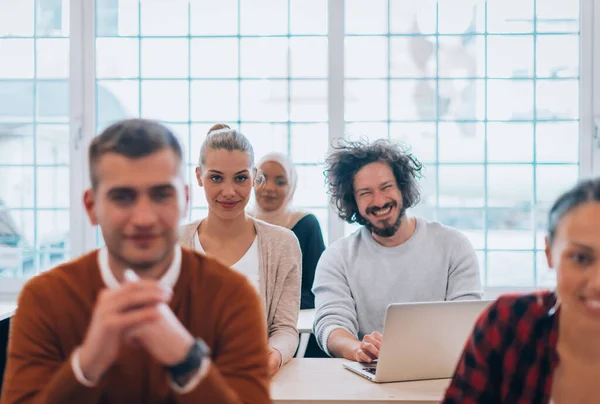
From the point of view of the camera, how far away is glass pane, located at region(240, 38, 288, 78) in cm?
416

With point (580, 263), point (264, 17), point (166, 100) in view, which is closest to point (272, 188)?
point (166, 100)

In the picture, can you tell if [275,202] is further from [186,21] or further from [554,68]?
[554,68]

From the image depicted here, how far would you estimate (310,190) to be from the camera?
4.19 meters

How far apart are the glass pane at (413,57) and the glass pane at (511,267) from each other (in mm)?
1117

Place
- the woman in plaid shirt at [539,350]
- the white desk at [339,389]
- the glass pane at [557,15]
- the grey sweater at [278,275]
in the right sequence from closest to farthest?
the woman in plaid shirt at [539,350] < the white desk at [339,389] < the grey sweater at [278,275] < the glass pane at [557,15]

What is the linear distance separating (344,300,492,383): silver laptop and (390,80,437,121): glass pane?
2.38 metres

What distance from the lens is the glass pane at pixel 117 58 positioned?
4.19 m

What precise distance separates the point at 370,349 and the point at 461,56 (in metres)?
2.47

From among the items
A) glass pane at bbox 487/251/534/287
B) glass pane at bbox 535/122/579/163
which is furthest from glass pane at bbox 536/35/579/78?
glass pane at bbox 487/251/534/287

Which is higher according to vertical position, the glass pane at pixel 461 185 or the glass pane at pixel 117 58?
the glass pane at pixel 117 58

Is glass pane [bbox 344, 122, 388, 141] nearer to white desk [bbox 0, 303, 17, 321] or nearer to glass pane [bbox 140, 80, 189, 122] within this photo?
glass pane [bbox 140, 80, 189, 122]

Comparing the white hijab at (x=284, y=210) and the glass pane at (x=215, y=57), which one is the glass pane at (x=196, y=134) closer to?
the glass pane at (x=215, y=57)

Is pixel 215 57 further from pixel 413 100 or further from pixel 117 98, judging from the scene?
pixel 413 100

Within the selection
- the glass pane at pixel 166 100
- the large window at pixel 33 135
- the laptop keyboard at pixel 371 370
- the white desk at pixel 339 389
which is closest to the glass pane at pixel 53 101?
the large window at pixel 33 135
